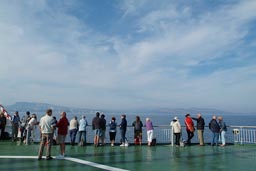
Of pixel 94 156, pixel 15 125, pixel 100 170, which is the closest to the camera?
pixel 100 170

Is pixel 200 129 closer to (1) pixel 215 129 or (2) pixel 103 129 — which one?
(1) pixel 215 129

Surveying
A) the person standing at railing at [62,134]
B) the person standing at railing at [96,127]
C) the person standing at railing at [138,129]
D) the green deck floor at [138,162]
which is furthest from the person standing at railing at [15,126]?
the person standing at railing at [138,129]

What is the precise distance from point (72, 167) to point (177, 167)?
12.2ft

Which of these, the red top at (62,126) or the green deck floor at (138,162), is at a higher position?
the red top at (62,126)

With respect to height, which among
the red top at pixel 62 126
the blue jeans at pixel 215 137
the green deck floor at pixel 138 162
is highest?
the red top at pixel 62 126

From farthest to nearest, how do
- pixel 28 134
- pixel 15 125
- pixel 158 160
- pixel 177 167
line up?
pixel 15 125, pixel 28 134, pixel 158 160, pixel 177 167

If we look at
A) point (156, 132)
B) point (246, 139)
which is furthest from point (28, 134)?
point (246, 139)

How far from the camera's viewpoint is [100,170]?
9.20m

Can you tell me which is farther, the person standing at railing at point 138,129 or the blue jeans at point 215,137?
the blue jeans at point 215,137

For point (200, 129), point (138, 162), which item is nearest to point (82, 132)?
point (138, 162)

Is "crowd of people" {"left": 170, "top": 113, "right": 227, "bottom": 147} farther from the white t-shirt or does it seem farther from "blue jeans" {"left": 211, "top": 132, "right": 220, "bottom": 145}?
the white t-shirt

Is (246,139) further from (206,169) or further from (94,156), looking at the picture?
(94,156)

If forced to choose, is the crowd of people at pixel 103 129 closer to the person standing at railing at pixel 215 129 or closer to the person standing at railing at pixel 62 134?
the person standing at railing at pixel 215 129

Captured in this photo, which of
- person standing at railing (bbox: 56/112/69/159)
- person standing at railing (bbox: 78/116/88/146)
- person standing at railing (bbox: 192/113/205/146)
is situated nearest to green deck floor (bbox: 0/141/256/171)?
person standing at railing (bbox: 56/112/69/159)
